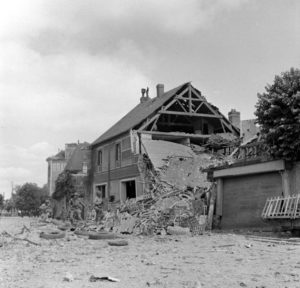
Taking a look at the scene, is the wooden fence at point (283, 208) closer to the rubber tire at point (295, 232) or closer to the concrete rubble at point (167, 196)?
the rubber tire at point (295, 232)

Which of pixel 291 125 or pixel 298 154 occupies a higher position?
pixel 291 125

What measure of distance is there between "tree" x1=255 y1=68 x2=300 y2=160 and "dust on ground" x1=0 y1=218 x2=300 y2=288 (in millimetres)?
4190

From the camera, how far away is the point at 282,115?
1673 cm

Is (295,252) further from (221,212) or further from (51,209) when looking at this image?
(51,209)

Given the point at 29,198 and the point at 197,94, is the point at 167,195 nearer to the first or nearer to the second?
the point at 197,94

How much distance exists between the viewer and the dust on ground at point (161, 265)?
7664 mm

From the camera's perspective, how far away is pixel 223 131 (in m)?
32.8

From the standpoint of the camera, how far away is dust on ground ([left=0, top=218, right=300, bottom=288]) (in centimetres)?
766

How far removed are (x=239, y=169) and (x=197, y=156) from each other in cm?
1015

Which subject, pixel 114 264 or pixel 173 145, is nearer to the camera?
pixel 114 264

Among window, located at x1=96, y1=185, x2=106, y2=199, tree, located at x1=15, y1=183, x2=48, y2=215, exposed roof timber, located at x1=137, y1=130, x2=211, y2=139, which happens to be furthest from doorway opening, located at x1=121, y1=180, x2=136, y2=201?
tree, located at x1=15, y1=183, x2=48, y2=215

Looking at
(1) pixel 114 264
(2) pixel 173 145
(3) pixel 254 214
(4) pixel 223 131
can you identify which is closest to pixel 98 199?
(2) pixel 173 145

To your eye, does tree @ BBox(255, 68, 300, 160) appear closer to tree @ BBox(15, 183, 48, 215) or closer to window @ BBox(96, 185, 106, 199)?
window @ BBox(96, 185, 106, 199)

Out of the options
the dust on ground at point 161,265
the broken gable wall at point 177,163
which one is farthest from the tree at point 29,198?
the dust on ground at point 161,265
